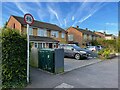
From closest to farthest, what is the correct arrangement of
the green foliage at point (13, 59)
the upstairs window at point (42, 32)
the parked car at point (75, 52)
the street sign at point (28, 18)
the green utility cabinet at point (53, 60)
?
the green foliage at point (13, 59) < the street sign at point (28, 18) < the green utility cabinet at point (53, 60) < the parked car at point (75, 52) < the upstairs window at point (42, 32)

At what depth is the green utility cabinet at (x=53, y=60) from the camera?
803cm

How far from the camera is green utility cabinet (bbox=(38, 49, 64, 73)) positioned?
8.03 meters

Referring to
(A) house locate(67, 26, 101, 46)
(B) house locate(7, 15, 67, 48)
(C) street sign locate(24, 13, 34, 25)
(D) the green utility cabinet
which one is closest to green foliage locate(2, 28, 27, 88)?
(C) street sign locate(24, 13, 34, 25)

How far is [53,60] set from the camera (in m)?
8.05

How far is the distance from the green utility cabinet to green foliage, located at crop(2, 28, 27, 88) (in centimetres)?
225

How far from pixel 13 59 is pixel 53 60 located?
2.78 meters

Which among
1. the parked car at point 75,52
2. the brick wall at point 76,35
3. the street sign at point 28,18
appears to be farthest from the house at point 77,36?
the street sign at point 28,18

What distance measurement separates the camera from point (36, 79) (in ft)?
22.3

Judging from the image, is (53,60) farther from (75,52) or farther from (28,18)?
(75,52)

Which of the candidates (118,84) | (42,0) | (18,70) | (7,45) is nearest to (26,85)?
(18,70)

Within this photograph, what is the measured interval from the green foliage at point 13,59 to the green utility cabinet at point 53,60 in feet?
7.40

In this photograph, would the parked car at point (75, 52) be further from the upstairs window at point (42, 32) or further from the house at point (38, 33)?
the upstairs window at point (42, 32)

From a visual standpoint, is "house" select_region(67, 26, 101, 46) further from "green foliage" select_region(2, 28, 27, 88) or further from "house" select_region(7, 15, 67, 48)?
"green foliage" select_region(2, 28, 27, 88)

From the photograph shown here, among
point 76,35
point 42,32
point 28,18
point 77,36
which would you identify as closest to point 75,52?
point 28,18
